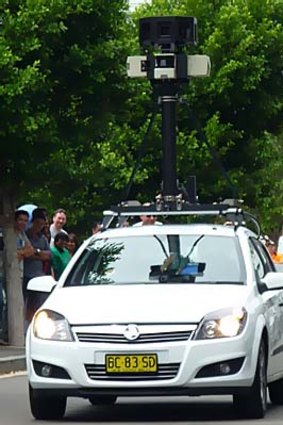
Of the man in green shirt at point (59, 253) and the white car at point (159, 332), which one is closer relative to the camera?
the white car at point (159, 332)

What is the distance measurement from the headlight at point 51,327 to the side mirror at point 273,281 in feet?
5.92

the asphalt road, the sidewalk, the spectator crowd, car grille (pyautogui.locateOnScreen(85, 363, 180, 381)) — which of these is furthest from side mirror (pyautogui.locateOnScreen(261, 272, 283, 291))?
the spectator crowd

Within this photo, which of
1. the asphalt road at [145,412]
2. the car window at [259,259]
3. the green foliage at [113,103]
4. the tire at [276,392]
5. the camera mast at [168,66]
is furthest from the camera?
the camera mast at [168,66]

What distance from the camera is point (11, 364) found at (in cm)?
1919

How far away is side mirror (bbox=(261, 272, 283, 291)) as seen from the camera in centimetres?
1364

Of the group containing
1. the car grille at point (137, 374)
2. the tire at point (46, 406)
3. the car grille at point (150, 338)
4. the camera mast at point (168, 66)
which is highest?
the camera mast at point (168, 66)

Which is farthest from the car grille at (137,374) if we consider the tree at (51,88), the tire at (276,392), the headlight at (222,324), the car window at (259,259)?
the tree at (51,88)

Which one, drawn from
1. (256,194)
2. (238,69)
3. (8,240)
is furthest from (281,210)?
(8,240)

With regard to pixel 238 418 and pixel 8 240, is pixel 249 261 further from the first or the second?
pixel 8 240

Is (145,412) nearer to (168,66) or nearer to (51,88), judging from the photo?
(168,66)

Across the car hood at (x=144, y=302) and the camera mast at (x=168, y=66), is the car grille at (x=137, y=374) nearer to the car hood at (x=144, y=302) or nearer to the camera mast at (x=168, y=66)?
the car hood at (x=144, y=302)

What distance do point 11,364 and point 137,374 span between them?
6.86m

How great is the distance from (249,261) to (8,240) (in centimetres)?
883

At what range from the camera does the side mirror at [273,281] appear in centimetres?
1364
